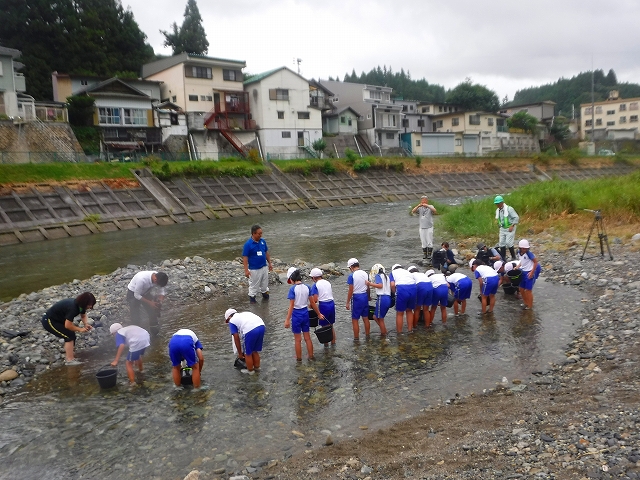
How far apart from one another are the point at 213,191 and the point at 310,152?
22.3 meters

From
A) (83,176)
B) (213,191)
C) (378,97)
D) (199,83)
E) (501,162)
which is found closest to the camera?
(83,176)

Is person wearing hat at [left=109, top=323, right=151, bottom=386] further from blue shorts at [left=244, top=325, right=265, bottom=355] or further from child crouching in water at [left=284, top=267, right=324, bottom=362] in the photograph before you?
child crouching in water at [left=284, top=267, right=324, bottom=362]

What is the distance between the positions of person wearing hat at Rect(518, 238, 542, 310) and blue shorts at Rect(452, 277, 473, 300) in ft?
4.65

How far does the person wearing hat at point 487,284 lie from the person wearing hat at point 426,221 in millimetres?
5328

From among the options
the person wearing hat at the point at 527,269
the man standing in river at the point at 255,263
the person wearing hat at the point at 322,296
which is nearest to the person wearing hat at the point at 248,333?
the person wearing hat at the point at 322,296

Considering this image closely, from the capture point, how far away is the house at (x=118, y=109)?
50844mm

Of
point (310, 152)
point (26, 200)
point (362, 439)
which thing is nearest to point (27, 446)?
point (362, 439)

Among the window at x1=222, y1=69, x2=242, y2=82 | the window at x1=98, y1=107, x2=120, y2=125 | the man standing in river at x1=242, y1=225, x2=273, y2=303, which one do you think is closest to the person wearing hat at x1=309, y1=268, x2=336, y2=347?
the man standing in river at x1=242, y1=225, x2=273, y2=303

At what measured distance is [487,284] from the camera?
37.9ft

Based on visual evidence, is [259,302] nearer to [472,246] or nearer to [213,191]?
[472,246]

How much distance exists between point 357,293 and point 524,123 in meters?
85.0

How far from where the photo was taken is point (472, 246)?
19906mm

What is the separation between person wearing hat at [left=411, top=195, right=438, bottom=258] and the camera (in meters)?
17.1

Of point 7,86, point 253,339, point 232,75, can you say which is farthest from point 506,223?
point 232,75
